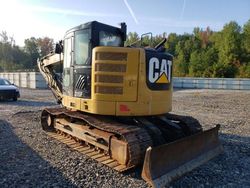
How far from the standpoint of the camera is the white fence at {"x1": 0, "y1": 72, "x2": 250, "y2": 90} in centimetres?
3138

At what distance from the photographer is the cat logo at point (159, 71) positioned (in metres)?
6.41

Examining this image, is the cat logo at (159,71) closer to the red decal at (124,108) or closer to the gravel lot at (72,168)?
the red decal at (124,108)

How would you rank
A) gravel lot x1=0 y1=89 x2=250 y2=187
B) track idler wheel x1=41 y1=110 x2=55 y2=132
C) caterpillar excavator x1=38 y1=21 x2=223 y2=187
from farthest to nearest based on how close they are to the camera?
1. track idler wheel x1=41 y1=110 x2=55 y2=132
2. caterpillar excavator x1=38 y1=21 x2=223 y2=187
3. gravel lot x1=0 y1=89 x2=250 y2=187

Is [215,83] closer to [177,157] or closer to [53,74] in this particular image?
[53,74]

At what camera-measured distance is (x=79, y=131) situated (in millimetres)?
7105

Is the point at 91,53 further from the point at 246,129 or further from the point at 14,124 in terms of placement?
the point at 246,129

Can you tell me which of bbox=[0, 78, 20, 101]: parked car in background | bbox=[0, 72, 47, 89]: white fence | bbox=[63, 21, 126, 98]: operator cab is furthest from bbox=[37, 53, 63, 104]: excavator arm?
bbox=[0, 72, 47, 89]: white fence

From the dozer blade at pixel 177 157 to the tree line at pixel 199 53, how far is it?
4027 centimetres

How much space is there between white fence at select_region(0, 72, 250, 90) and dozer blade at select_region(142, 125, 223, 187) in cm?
2656

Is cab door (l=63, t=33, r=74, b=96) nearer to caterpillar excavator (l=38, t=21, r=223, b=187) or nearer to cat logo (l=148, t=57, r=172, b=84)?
caterpillar excavator (l=38, t=21, r=223, b=187)

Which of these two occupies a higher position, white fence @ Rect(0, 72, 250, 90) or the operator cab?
the operator cab

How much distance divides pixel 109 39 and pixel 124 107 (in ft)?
5.50

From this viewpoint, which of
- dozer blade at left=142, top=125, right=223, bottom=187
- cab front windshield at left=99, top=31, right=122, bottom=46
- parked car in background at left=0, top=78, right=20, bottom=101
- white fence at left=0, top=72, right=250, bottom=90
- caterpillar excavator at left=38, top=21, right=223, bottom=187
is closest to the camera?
dozer blade at left=142, top=125, right=223, bottom=187

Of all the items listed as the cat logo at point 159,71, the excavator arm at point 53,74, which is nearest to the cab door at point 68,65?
the excavator arm at point 53,74
